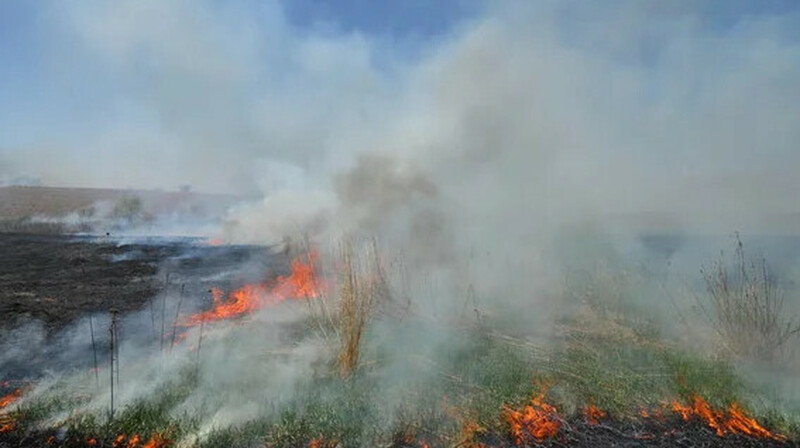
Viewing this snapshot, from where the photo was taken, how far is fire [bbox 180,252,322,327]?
9.55 metres

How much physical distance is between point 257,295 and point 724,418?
9.33 metres

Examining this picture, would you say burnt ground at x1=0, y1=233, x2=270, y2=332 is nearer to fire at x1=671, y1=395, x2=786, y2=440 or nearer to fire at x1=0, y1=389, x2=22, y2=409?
fire at x1=0, y1=389, x2=22, y2=409

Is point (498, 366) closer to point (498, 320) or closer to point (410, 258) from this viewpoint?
point (498, 320)

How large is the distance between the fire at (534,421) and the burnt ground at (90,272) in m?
8.19

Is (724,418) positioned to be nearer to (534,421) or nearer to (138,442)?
(534,421)

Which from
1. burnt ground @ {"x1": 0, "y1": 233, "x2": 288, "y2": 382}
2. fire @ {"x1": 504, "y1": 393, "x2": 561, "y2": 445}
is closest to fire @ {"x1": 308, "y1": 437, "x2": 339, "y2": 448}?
fire @ {"x1": 504, "y1": 393, "x2": 561, "y2": 445}

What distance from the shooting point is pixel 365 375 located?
6.77 metres

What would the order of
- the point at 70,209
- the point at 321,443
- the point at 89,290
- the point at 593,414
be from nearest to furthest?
the point at 321,443, the point at 593,414, the point at 89,290, the point at 70,209

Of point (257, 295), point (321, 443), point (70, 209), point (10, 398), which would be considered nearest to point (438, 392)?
point (321, 443)

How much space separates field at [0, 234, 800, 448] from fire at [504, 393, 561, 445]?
25 mm

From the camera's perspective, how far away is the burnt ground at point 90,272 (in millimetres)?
9734

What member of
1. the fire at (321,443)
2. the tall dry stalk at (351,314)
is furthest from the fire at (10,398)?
the tall dry stalk at (351,314)

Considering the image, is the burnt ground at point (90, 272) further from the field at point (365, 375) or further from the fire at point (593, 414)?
the fire at point (593, 414)

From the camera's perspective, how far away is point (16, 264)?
49.0 feet
